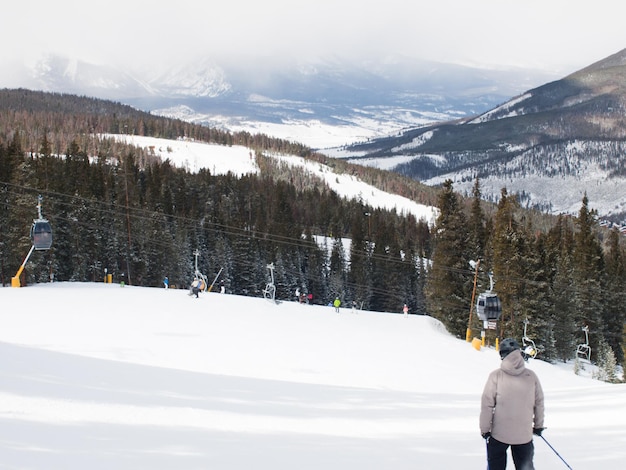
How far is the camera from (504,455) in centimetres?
669

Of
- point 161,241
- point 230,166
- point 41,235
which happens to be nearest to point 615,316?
point 161,241

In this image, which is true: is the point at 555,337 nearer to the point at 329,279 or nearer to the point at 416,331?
the point at 416,331

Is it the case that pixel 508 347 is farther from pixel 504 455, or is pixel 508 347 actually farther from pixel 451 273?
pixel 451 273

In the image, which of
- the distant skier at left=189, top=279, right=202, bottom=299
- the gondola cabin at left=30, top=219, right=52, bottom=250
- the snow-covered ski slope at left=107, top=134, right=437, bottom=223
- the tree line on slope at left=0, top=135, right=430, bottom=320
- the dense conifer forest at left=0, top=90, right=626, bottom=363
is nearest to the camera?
the gondola cabin at left=30, top=219, right=52, bottom=250

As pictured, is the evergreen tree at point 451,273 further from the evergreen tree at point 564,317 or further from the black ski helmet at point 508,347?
Answer: the black ski helmet at point 508,347

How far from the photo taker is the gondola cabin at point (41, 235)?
27.1 m

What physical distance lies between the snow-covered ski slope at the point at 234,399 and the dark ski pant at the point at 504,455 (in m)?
1.43

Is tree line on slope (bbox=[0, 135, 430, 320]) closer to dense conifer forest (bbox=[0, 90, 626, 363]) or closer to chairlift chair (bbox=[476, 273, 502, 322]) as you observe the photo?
dense conifer forest (bbox=[0, 90, 626, 363])

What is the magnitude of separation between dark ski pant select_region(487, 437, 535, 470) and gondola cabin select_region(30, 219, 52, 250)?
82.8 feet

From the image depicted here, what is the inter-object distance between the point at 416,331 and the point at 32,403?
968 inches

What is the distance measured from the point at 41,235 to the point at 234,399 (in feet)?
64.7

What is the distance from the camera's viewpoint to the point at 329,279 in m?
84.8

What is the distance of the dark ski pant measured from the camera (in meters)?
6.59

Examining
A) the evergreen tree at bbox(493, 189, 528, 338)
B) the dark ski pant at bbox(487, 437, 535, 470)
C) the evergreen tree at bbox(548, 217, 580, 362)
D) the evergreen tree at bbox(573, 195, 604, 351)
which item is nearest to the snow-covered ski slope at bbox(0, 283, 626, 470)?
the dark ski pant at bbox(487, 437, 535, 470)
